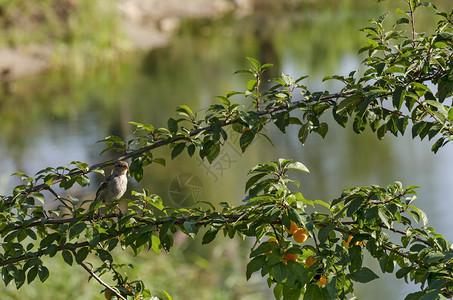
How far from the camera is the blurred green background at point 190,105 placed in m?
3.95

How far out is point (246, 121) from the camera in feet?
4.98

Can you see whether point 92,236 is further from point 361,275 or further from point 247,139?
point 361,275

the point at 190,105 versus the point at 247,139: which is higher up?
the point at 190,105

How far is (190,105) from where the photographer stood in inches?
315

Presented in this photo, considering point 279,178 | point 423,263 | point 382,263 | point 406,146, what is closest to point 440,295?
point 423,263

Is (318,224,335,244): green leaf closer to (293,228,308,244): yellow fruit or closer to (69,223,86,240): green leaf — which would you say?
(293,228,308,244): yellow fruit

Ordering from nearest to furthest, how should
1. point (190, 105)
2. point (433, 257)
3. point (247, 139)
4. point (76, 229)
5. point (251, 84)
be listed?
point (433, 257), point (76, 229), point (247, 139), point (251, 84), point (190, 105)

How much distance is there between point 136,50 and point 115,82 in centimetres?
259

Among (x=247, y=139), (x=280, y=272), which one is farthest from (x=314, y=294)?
(x=247, y=139)

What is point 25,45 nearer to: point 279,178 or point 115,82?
point 115,82

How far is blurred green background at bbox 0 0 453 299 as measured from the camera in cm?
395

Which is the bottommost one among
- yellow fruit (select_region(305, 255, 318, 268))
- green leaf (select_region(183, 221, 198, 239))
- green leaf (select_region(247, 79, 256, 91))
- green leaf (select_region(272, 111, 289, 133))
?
yellow fruit (select_region(305, 255, 318, 268))

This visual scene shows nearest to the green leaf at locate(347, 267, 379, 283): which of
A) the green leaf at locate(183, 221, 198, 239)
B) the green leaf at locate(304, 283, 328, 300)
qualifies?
the green leaf at locate(304, 283, 328, 300)

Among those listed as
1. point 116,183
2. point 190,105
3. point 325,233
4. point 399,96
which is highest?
point 190,105
